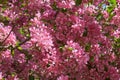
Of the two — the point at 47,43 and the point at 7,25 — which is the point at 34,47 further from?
the point at 7,25

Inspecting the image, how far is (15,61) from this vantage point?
525cm

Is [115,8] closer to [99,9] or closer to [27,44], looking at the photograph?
[99,9]

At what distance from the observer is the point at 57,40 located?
491 centimetres

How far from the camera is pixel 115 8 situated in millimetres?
5297

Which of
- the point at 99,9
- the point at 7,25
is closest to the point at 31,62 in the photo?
the point at 7,25

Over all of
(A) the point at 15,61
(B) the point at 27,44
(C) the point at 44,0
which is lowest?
(A) the point at 15,61

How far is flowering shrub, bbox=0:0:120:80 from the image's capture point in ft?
15.0

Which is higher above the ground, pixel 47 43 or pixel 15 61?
pixel 47 43

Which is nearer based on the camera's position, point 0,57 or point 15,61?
point 0,57

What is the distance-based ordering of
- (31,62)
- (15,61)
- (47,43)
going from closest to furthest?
(47,43), (31,62), (15,61)

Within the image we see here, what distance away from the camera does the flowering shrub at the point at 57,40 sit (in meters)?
4.58

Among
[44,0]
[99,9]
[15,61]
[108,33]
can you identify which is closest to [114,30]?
[108,33]

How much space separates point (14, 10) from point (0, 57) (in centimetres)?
64

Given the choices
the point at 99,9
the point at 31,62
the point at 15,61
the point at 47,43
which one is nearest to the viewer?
the point at 47,43
